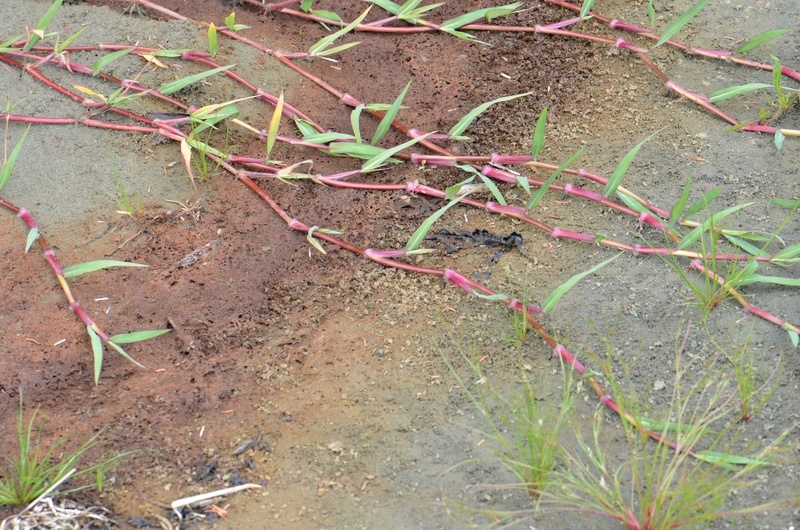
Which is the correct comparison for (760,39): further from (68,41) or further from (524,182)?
(68,41)

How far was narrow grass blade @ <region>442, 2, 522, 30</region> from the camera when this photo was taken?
9.39 feet

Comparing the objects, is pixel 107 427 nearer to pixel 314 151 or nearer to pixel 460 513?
pixel 460 513

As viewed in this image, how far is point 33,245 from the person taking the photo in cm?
240

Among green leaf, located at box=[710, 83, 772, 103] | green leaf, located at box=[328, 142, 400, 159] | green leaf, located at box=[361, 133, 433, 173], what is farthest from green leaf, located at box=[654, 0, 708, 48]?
green leaf, located at box=[328, 142, 400, 159]

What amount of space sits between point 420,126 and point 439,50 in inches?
14.5

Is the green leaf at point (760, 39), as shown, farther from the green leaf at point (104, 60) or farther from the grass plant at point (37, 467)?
the grass plant at point (37, 467)

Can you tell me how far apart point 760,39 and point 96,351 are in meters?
2.15

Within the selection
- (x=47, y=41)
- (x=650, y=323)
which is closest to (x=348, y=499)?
(x=650, y=323)

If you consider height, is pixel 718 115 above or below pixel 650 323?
above

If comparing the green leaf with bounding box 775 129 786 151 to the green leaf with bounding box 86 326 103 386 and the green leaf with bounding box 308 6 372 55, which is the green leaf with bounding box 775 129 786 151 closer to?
the green leaf with bounding box 308 6 372 55

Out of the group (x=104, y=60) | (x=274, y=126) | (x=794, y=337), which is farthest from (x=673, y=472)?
(x=104, y=60)

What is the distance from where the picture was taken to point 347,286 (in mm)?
2322

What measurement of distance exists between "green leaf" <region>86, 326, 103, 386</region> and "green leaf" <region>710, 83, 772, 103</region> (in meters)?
1.91

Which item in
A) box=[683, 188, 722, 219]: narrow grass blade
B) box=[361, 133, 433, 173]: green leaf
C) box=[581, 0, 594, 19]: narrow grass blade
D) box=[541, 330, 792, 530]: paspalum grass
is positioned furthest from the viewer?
box=[581, 0, 594, 19]: narrow grass blade
